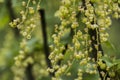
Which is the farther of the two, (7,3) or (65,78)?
(7,3)

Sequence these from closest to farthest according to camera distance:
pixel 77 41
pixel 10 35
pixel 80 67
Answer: pixel 77 41, pixel 80 67, pixel 10 35

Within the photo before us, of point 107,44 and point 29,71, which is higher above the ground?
point 107,44

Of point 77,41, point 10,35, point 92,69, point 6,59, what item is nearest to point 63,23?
point 77,41

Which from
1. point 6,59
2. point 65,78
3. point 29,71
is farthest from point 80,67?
point 6,59

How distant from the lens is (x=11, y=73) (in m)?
3.44

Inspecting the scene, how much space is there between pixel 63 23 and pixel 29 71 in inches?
58.3

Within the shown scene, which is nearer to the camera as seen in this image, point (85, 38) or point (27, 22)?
point (85, 38)

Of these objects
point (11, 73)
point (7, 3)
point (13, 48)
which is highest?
point (7, 3)

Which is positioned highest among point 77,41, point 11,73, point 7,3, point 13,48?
point 77,41

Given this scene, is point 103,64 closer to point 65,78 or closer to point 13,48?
point 65,78

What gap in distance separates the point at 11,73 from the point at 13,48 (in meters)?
0.23

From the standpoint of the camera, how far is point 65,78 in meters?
1.83

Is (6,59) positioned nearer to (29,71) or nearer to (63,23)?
(29,71)

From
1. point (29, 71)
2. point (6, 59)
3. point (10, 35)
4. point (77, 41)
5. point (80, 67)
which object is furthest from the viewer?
point (10, 35)
